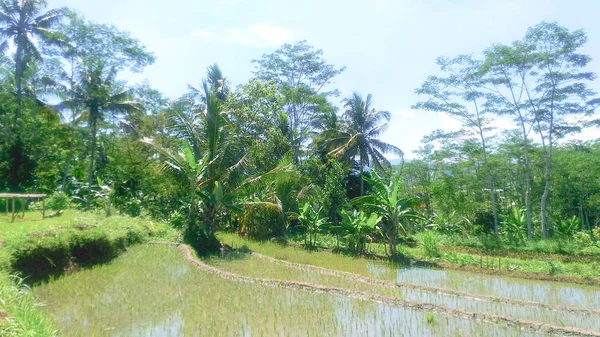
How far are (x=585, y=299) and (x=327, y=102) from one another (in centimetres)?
1982

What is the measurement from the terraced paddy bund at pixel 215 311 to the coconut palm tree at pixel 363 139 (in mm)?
16129

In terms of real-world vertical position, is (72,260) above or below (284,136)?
below

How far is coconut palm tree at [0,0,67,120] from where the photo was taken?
20.0 m

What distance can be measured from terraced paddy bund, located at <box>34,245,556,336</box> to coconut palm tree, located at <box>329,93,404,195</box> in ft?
52.9

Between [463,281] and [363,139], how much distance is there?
14634mm

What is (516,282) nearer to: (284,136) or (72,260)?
(72,260)

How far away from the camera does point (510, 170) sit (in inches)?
1002

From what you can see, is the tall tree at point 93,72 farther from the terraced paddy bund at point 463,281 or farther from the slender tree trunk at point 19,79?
the terraced paddy bund at point 463,281

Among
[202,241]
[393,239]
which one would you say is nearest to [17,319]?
[202,241]

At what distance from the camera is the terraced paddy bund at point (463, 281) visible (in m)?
8.89

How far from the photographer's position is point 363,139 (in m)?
24.3

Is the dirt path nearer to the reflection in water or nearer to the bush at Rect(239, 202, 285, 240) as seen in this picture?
the reflection in water

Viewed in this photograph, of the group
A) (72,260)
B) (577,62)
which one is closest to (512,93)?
(577,62)

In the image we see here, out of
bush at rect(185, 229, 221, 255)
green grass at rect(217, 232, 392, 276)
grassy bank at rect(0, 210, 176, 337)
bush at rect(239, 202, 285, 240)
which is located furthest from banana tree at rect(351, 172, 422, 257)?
grassy bank at rect(0, 210, 176, 337)
